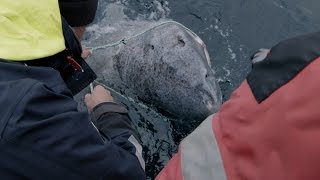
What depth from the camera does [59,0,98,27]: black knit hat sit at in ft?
→ 11.2

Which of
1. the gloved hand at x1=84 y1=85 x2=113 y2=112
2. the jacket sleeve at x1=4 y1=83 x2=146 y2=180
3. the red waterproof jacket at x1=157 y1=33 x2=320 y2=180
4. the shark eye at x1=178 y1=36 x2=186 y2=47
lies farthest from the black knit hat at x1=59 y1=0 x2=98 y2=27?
the red waterproof jacket at x1=157 y1=33 x2=320 y2=180

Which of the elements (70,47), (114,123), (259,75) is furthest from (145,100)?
(259,75)

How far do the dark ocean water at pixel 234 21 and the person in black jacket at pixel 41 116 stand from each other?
236 cm

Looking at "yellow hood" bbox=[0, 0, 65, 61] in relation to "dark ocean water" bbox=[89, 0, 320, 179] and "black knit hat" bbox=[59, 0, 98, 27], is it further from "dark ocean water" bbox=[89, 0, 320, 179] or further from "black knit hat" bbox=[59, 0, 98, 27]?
"dark ocean water" bbox=[89, 0, 320, 179]

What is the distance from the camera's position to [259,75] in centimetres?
206

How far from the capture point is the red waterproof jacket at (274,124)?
1792 millimetres

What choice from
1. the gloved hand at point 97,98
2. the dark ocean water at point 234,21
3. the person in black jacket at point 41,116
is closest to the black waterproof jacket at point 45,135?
the person in black jacket at point 41,116

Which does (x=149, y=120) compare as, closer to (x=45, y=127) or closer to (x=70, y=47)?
(x=70, y=47)

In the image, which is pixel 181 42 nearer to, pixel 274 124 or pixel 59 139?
pixel 59 139

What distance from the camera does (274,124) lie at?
1898 millimetres

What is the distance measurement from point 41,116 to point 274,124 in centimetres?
102

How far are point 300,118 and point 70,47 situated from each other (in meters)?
1.62

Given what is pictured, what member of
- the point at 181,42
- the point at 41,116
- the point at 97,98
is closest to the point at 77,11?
the point at 97,98

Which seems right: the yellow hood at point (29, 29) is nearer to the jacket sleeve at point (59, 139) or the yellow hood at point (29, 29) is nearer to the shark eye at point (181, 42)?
the jacket sleeve at point (59, 139)
